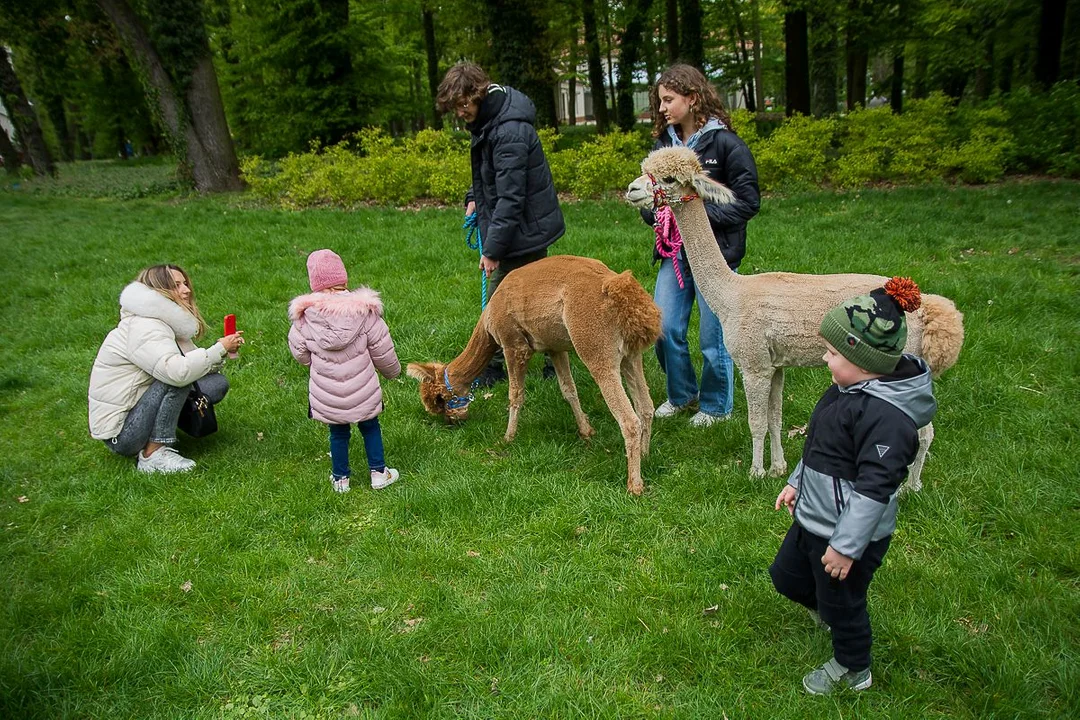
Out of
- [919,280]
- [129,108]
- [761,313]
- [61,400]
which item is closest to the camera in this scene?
[761,313]

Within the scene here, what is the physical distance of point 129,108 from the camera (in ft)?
110

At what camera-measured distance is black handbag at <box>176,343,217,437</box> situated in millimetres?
5348

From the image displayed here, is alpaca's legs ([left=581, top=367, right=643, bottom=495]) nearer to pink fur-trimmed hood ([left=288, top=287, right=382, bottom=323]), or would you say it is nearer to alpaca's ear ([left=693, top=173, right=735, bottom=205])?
alpaca's ear ([left=693, top=173, right=735, bottom=205])

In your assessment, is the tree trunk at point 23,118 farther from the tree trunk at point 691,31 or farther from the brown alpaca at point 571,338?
the brown alpaca at point 571,338

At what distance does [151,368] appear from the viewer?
5.02 metres

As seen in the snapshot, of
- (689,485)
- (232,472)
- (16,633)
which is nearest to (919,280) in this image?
(689,485)

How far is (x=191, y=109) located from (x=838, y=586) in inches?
719

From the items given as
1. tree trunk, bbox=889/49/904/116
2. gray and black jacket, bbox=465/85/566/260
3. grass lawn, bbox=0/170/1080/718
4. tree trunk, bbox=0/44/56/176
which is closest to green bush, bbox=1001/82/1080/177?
tree trunk, bbox=889/49/904/116

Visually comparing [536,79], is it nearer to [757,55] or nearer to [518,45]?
[518,45]

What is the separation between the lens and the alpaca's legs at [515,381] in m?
5.14

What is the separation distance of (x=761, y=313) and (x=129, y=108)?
38149mm

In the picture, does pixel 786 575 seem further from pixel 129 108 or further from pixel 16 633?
pixel 129 108

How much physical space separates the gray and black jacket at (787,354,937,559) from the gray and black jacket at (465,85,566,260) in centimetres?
320

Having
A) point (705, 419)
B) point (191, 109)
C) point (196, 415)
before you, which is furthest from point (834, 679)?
point (191, 109)
